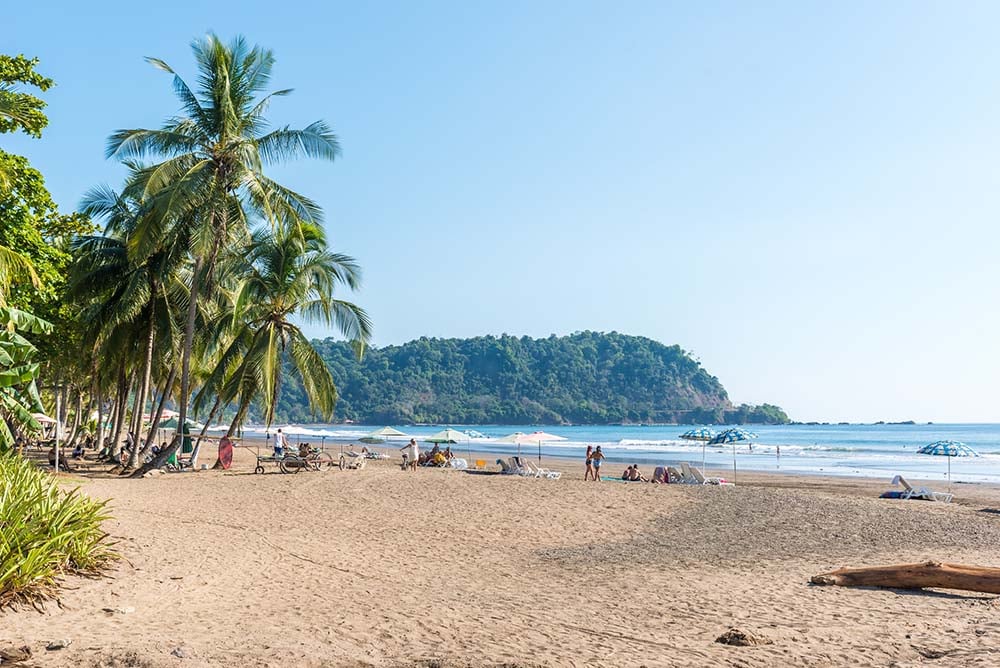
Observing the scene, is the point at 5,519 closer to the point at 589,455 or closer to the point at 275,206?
the point at 275,206

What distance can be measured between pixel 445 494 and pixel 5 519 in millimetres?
11204

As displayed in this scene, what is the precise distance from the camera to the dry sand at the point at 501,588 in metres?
6.08

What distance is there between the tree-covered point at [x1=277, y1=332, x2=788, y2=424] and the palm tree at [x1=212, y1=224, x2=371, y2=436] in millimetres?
123737

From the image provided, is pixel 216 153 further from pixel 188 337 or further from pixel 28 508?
pixel 28 508

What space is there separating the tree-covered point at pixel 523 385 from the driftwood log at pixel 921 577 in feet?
455

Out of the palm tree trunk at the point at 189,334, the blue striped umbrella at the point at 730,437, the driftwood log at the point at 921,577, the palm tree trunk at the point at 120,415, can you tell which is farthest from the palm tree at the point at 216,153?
the blue striped umbrella at the point at 730,437

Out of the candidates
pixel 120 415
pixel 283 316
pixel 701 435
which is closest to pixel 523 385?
pixel 701 435

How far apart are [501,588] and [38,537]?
4397 millimetres

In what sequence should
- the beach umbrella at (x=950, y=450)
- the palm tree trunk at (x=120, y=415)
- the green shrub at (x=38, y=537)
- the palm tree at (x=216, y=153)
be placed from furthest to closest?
the beach umbrella at (x=950, y=450), the palm tree trunk at (x=120, y=415), the palm tree at (x=216, y=153), the green shrub at (x=38, y=537)

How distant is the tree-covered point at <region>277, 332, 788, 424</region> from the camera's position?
150750 mm

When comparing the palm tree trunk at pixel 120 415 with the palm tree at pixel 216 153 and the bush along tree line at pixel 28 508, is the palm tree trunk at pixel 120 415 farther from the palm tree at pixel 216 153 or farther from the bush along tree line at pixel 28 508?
the bush along tree line at pixel 28 508

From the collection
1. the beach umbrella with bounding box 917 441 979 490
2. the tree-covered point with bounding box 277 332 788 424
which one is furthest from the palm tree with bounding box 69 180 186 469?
the tree-covered point with bounding box 277 332 788 424

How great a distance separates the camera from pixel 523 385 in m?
162

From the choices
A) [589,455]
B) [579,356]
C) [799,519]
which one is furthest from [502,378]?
[799,519]
